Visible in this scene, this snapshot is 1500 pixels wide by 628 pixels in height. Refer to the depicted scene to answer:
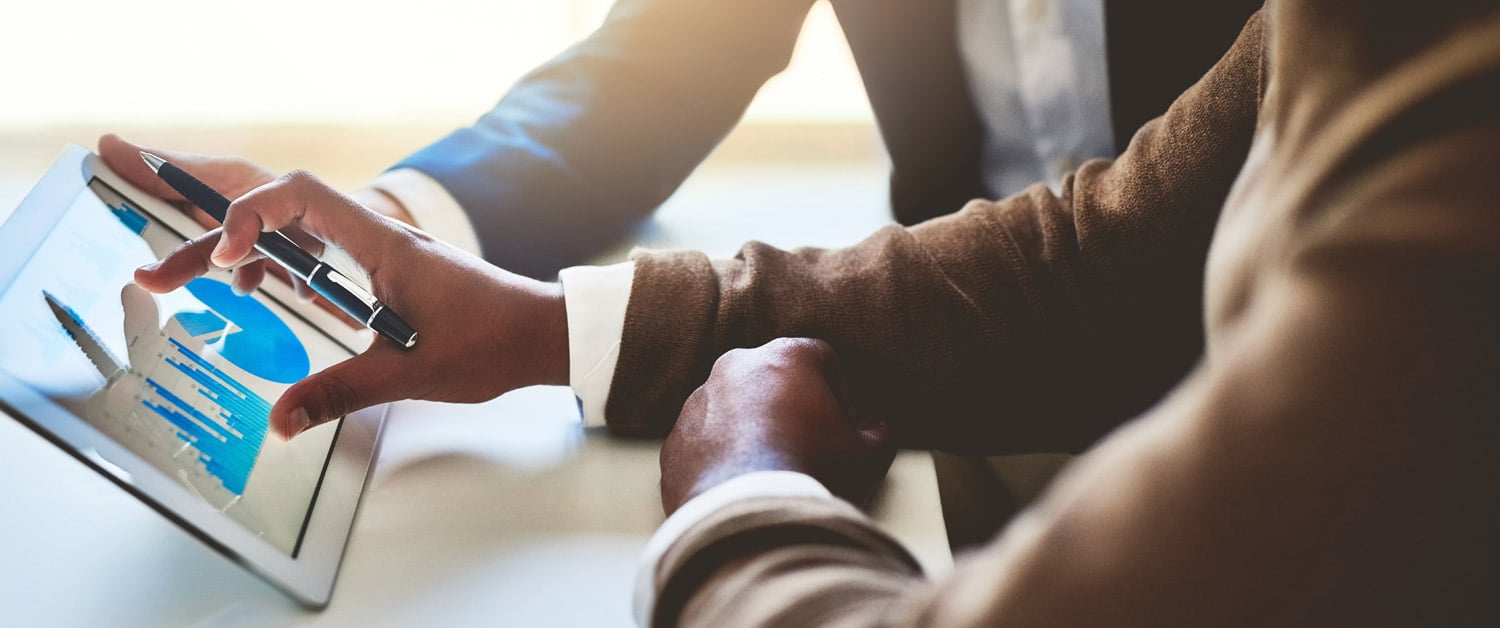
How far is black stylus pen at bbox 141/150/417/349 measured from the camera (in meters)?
0.51

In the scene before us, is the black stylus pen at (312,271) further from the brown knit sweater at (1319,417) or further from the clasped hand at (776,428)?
the brown knit sweater at (1319,417)

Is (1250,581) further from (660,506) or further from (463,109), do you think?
(463,109)

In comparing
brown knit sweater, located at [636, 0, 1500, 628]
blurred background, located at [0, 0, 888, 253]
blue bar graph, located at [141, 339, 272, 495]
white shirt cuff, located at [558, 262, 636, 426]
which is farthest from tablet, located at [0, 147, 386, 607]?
blurred background, located at [0, 0, 888, 253]

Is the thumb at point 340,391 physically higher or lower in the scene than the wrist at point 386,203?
lower

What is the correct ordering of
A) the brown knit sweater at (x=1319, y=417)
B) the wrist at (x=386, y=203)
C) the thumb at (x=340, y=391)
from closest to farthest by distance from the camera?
the brown knit sweater at (x=1319, y=417)
the thumb at (x=340, y=391)
the wrist at (x=386, y=203)

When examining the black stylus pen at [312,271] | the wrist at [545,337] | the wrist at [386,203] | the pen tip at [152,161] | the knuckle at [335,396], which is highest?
the pen tip at [152,161]

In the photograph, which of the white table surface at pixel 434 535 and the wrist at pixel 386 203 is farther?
the wrist at pixel 386 203

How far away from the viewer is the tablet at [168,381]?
408 mm

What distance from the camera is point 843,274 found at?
582mm

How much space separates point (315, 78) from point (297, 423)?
0.73 meters

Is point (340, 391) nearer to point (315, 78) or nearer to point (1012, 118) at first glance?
point (1012, 118)

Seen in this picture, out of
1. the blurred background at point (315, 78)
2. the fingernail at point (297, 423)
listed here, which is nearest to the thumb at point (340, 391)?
the fingernail at point (297, 423)

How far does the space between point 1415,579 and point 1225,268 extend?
0.27 ft

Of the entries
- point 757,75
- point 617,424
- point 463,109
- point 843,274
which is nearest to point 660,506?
point 617,424
